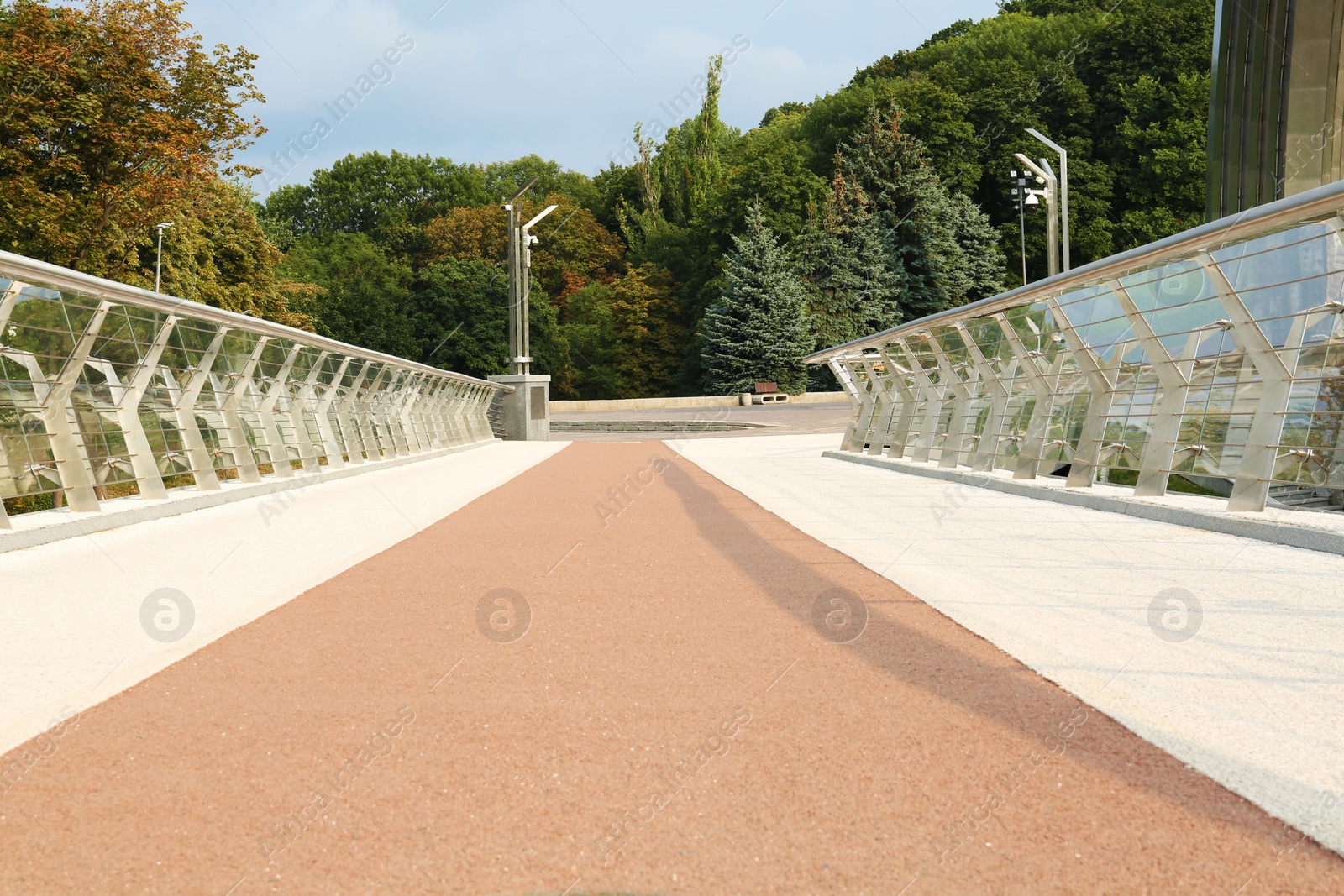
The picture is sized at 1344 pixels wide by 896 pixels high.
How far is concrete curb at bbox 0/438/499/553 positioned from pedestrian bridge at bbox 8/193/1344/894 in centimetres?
5

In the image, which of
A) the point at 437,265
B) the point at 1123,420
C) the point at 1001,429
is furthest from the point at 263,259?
the point at 1123,420

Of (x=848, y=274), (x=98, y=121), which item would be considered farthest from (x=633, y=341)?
(x=98, y=121)

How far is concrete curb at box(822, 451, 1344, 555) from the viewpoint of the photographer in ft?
22.7

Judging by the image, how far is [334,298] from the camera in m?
74.2

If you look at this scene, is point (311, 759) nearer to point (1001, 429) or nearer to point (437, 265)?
point (1001, 429)

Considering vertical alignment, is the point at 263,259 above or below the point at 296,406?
above

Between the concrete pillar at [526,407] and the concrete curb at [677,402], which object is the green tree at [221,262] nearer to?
the concrete pillar at [526,407]

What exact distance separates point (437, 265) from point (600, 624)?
7164cm

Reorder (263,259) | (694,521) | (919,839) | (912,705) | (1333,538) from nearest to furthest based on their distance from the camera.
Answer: (919,839)
(912,705)
(1333,538)
(694,521)
(263,259)

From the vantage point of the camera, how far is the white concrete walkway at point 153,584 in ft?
13.5

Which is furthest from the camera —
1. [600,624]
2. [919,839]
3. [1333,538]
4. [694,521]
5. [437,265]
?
[437,265]

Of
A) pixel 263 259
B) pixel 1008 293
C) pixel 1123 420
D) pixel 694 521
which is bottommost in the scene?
pixel 694 521

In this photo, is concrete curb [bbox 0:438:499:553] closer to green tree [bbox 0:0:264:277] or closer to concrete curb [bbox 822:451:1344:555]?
concrete curb [bbox 822:451:1344:555]

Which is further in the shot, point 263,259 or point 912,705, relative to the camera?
point 263,259
